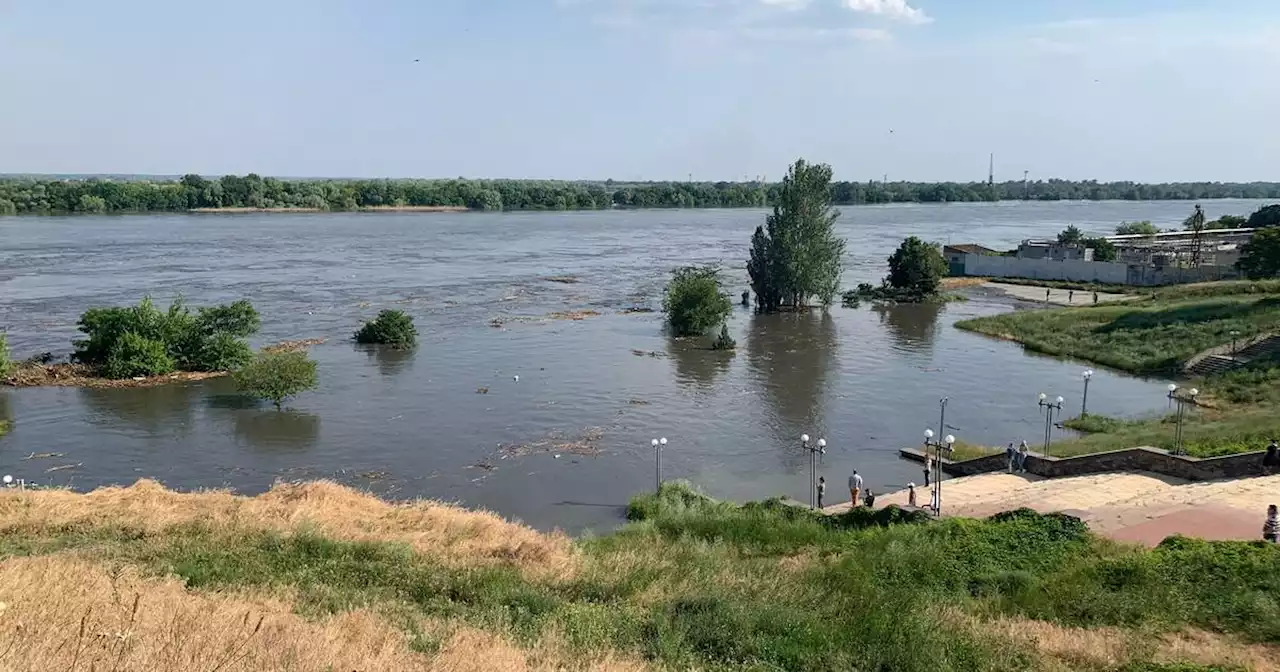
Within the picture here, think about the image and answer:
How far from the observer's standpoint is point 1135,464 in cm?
1784

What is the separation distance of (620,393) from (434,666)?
71.9 feet

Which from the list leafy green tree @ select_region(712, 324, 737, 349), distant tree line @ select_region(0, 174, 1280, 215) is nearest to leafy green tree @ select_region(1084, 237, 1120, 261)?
leafy green tree @ select_region(712, 324, 737, 349)

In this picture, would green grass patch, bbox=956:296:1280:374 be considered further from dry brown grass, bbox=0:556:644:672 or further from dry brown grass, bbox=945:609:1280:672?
dry brown grass, bbox=0:556:644:672

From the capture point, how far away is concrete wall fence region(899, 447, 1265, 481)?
16.6 metres

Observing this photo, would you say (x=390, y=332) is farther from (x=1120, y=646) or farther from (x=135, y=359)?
(x=1120, y=646)

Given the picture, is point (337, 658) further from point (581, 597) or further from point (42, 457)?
point (42, 457)

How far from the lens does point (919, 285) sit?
50.6 m

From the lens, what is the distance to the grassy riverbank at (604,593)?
801 cm

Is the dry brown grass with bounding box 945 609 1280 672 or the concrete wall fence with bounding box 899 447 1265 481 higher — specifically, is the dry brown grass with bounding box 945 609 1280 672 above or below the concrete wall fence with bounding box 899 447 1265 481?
above

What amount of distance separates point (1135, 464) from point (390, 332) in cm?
2614

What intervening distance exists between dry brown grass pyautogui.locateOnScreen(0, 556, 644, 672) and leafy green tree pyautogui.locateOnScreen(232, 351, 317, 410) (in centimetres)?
1788

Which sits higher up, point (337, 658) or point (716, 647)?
point (337, 658)

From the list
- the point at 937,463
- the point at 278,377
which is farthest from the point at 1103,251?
the point at 278,377

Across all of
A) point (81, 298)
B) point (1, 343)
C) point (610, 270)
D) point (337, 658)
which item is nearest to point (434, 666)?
point (337, 658)
